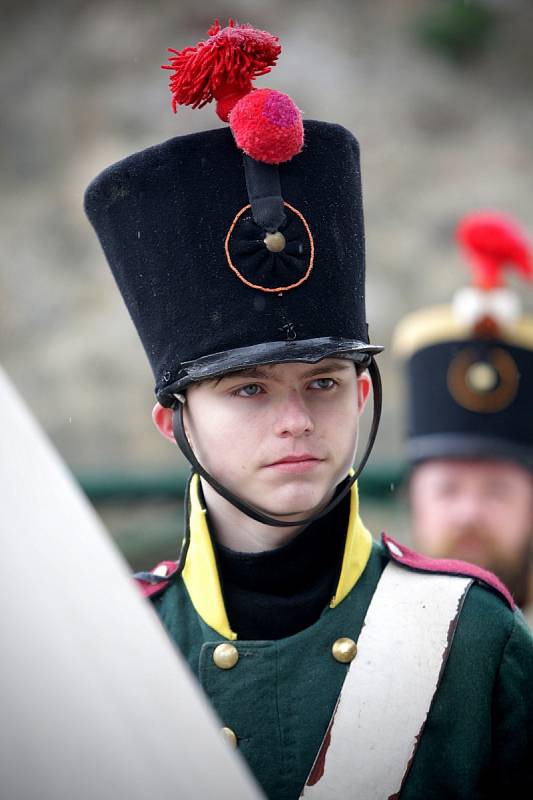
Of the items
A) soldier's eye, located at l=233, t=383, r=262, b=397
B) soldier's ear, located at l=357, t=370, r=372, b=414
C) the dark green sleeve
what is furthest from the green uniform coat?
soldier's eye, located at l=233, t=383, r=262, b=397

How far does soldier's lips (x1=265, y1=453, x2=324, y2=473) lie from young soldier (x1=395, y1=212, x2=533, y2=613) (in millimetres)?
2434

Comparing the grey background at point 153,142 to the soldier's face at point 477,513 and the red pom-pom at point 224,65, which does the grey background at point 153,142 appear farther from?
the red pom-pom at point 224,65

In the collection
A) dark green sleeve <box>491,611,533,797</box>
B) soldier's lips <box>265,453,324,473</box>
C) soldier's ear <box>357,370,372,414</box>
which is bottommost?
dark green sleeve <box>491,611,533,797</box>

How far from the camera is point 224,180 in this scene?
2.23 meters

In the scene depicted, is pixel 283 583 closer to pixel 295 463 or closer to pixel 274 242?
pixel 295 463

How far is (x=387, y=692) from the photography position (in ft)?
7.14

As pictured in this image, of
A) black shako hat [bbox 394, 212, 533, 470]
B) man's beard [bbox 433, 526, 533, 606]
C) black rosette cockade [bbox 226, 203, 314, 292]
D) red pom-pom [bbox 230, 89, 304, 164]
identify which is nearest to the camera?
red pom-pom [bbox 230, 89, 304, 164]

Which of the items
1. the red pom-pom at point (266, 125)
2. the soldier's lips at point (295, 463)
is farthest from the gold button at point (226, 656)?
the red pom-pom at point (266, 125)

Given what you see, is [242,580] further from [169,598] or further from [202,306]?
[202,306]

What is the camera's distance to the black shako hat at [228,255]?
2217mm

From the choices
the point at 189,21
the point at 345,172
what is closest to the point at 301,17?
the point at 189,21

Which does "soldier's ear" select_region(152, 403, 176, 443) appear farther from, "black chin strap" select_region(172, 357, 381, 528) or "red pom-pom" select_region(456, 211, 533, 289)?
"red pom-pom" select_region(456, 211, 533, 289)

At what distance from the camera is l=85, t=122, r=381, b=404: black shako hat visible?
7.27 ft

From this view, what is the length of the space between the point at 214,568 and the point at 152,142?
38.1 ft
